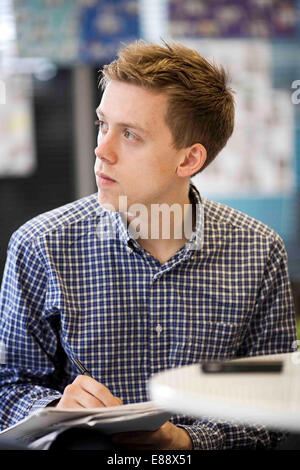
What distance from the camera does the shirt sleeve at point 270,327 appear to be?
1.47 metres

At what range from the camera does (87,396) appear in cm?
122

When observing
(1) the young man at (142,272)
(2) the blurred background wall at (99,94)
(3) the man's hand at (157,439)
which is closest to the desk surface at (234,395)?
(3) the man's hand at (157,439)

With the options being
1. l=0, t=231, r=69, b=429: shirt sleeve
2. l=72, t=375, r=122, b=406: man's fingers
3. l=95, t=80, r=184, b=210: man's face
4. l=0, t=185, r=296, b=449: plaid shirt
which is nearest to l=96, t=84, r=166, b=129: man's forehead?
l=95, t=80, r=184, b=210: man's face

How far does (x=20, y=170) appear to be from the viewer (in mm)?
3502

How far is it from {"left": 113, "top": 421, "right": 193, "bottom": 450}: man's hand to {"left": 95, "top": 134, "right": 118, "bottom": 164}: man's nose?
0.55 metres

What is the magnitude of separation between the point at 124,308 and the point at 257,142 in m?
2.11

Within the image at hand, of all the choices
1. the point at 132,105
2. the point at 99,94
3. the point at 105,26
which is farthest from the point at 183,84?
the point at 99,94

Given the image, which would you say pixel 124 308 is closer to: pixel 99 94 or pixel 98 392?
pixel 98 392

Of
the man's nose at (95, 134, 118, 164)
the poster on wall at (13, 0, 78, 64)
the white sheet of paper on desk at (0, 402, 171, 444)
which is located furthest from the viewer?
the poster on wall at (13, 0, 78, 64)

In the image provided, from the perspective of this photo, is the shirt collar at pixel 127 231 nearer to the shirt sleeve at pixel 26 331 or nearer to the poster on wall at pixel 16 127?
the shirt sleeve at pixel 26 331

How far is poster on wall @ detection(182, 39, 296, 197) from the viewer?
340 cm

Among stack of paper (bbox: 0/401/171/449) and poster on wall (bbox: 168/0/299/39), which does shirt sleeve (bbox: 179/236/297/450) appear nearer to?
stack of paper (bbox: 0/401/171/449)

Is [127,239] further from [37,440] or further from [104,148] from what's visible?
[37,440]

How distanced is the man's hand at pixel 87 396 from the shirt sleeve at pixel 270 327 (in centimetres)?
32
